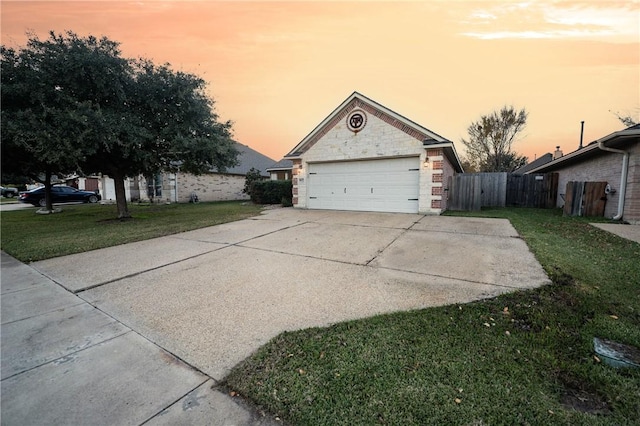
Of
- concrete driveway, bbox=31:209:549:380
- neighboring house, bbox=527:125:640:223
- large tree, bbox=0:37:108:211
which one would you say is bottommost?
concrete driveway, bbox=31:209:549:380

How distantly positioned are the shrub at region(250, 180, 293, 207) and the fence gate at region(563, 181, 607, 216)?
12654 mm

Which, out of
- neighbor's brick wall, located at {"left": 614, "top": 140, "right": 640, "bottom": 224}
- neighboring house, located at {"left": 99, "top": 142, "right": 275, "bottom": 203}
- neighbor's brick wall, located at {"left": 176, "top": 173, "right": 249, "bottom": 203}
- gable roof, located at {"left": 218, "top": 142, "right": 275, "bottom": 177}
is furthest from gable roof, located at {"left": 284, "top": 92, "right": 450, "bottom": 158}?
gable roof, located at {"left": 218, "top": 142, "right": 275, "bottom": 177}

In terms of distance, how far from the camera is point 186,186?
20.2m

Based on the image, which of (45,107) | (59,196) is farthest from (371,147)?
(59,196)

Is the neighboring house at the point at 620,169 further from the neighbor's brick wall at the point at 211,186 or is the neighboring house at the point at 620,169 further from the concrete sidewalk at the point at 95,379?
the neighbor's brick wall at the point at 211,186

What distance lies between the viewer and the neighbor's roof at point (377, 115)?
10.2 m

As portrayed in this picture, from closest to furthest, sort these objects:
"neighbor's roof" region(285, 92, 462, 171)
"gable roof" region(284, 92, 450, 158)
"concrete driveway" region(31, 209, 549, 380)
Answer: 1. "concrete driveway" region(31, 209, 549, 380)
2. "neighbor's roof" region(285, 92, 462, 171)
3. "gable roof" region(284, 92, 450, 158)

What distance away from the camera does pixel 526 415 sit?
1.54m

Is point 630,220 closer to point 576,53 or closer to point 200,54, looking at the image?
point 576,53

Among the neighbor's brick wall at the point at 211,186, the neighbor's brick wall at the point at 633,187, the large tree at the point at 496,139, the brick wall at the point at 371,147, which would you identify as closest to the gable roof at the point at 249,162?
the neighbor's brick wall at the point at 211,186

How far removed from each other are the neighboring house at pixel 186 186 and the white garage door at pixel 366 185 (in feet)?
26.6

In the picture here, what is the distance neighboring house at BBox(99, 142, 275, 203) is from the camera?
19750 mm

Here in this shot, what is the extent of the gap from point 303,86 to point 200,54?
18.9 feet

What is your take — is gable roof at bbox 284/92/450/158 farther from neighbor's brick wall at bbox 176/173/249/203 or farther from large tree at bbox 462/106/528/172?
large tree at bbox 462/106/528/172
